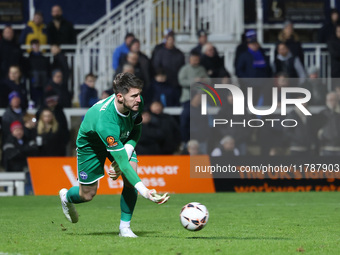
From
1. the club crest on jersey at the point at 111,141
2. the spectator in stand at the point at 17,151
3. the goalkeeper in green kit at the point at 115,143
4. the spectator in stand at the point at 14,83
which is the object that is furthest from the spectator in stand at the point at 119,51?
the club crest on jersey at the point at 111,141

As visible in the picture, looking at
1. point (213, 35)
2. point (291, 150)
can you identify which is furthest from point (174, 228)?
point (213, 35)

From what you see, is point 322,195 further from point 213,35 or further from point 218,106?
point 213,35

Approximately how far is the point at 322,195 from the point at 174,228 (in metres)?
7.20

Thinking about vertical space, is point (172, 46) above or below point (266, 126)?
above

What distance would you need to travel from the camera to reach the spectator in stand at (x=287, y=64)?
2048cm

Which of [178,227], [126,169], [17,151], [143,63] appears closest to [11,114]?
[17,151]

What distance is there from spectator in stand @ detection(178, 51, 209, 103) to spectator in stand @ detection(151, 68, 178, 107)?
266 millimetres

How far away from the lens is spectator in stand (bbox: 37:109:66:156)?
1848 centimetres

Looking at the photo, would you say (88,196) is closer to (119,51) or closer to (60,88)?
(60,88)

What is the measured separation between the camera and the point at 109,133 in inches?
359

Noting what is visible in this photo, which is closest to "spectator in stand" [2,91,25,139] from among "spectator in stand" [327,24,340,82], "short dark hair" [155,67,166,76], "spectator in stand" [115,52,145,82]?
"spectator in stand" [115,52,145,82]

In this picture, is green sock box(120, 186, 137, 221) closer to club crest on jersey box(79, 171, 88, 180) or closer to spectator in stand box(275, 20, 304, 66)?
club crest on jersey box(79, 171, 88, 180)

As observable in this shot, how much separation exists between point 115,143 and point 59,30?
13.1 m

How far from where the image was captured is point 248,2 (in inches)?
1021
